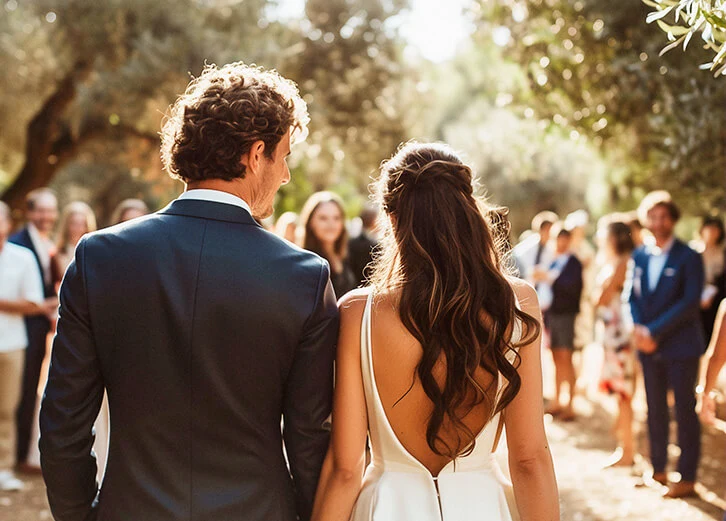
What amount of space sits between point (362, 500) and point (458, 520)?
1.09 feet

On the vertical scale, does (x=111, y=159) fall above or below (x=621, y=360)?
above

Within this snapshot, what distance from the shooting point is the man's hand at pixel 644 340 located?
22.2 feet

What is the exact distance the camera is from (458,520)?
2.74 m

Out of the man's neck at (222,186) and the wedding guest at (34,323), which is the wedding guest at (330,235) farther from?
the man's neck at (222,186)

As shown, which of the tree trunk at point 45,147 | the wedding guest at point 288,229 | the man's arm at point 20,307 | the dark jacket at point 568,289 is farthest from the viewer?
the tree trunk at point 45,147

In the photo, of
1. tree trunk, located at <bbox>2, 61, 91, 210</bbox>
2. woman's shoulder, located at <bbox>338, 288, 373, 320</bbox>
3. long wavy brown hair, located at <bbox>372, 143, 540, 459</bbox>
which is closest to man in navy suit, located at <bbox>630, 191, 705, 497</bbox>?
long wavy brown hair, located at <bbox>372, 143, 540, 459</bbox>

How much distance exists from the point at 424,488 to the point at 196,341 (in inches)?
38.8

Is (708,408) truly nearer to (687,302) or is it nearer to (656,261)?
(687,302)

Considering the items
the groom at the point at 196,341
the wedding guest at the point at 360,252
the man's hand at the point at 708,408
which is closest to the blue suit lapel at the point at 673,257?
the wedding guest at the point at 360,252

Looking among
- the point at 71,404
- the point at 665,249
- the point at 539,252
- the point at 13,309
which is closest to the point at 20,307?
the point at 13,309

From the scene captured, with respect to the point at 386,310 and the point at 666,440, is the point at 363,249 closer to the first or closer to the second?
the point at 666,440

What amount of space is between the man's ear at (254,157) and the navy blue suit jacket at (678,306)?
5107mm

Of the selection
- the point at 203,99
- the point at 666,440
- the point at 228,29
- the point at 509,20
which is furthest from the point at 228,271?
the point at 228,29

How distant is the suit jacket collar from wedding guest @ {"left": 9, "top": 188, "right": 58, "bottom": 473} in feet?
17.4
